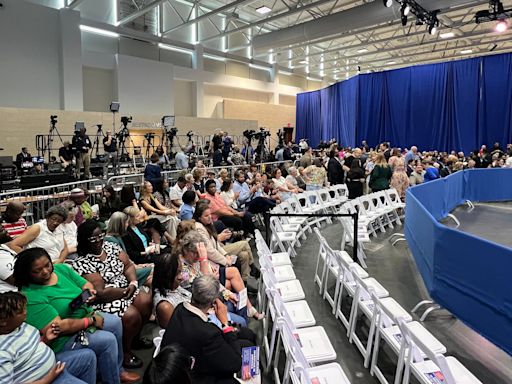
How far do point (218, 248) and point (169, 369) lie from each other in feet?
8.18

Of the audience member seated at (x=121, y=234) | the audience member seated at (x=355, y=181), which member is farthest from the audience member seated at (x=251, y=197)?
the audience member seated at (x=121, y=234)

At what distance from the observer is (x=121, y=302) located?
279 cm

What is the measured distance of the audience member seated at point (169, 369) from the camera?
129cm

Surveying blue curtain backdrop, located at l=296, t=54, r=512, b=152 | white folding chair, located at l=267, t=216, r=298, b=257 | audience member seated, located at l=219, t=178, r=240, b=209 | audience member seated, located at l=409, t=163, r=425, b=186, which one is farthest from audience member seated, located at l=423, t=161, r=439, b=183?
blue curtain backdrop, located at l=296, t=54, r=512, b=152

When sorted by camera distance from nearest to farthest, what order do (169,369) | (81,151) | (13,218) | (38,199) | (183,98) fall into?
(169,369), (13,218), (38,199), (81,151), (183,98)

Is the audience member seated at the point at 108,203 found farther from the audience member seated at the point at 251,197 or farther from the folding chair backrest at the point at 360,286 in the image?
the folding chair backrest at the point at 360,286

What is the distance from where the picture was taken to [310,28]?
13.9m

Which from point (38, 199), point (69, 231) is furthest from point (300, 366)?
point (38, 199)

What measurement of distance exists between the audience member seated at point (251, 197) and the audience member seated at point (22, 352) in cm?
470

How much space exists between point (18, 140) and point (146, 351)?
37.7ft

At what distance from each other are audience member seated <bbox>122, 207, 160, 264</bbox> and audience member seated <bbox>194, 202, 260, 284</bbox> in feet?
1.86

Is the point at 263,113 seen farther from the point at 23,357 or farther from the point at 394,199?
the point at 23,357

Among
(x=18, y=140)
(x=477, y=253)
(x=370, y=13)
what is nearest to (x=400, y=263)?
(x=477, y=253)

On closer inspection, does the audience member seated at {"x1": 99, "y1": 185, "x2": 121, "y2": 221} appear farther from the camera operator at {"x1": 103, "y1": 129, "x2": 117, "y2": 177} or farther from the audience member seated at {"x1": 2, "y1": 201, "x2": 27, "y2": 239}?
the camera operator at {"x1": 103, "y1": 129, "x2": 117, "y2": 177}
